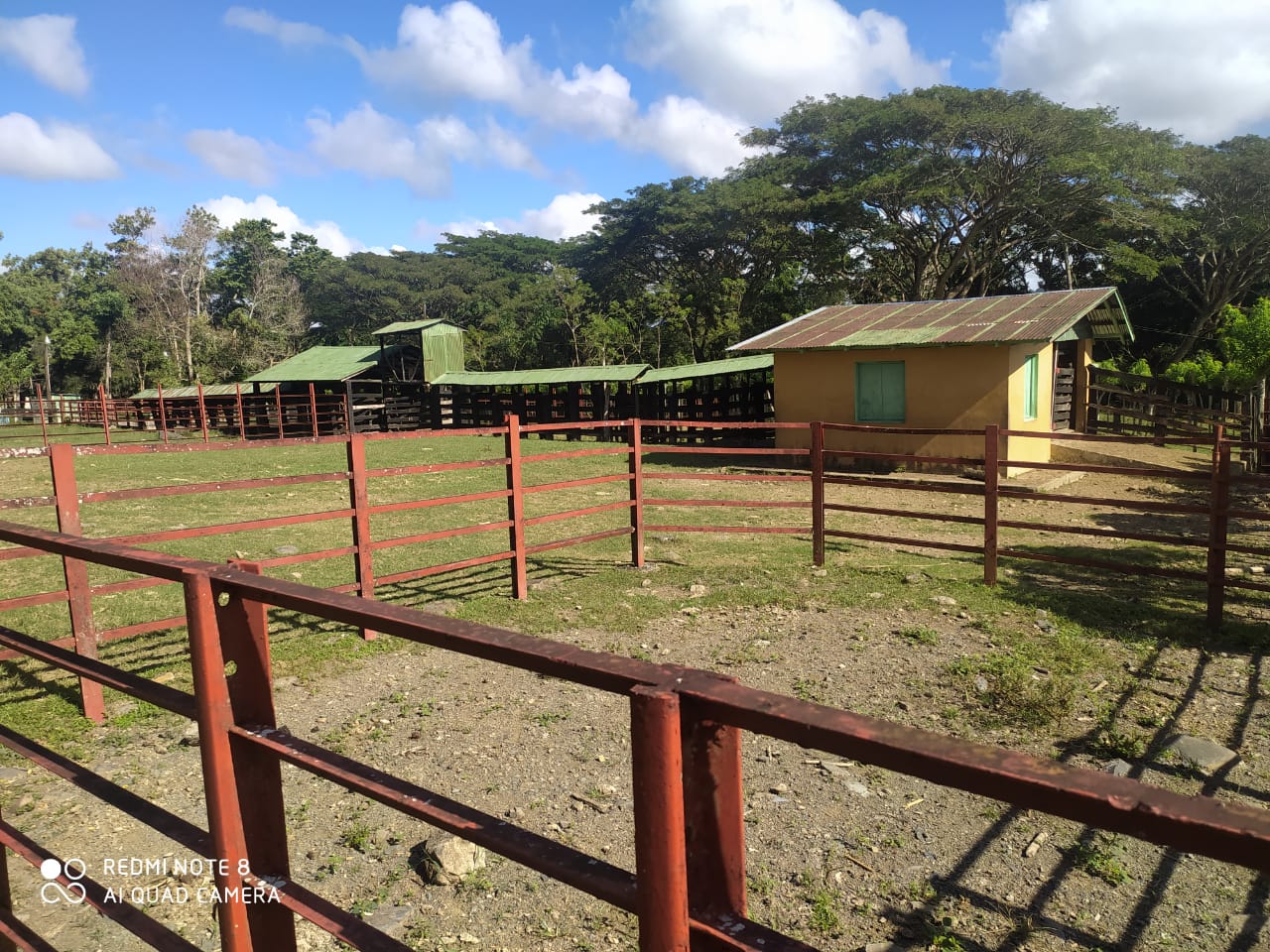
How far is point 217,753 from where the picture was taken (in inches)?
67.6

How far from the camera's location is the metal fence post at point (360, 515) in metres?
6.01

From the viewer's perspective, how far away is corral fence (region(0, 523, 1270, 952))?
865 millimetres

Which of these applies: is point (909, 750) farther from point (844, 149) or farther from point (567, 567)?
point (844, 149)

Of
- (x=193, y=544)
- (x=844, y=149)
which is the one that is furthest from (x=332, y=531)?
(x=844, y=149)

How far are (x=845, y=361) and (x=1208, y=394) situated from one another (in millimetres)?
10607

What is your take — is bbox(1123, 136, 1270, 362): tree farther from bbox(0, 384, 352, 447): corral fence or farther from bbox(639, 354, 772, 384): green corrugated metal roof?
bbox(0, 384, 352, 447): corral fence

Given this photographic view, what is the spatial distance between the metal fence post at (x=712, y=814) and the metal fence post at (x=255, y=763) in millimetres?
964

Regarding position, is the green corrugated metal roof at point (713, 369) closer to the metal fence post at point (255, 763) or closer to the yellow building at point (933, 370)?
the yellow building at point (933, 370)

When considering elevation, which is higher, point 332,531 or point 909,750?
point 909,750

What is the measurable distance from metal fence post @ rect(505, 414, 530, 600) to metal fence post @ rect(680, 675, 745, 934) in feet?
19.7

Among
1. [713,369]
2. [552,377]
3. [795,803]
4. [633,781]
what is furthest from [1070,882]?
[552,377]

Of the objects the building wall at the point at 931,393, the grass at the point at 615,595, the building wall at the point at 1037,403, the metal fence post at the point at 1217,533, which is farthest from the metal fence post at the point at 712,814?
the building wall at the point at 1037,403

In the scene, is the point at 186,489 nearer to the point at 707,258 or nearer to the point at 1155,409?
the point at 1155,409

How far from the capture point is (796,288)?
3362 centimetres
